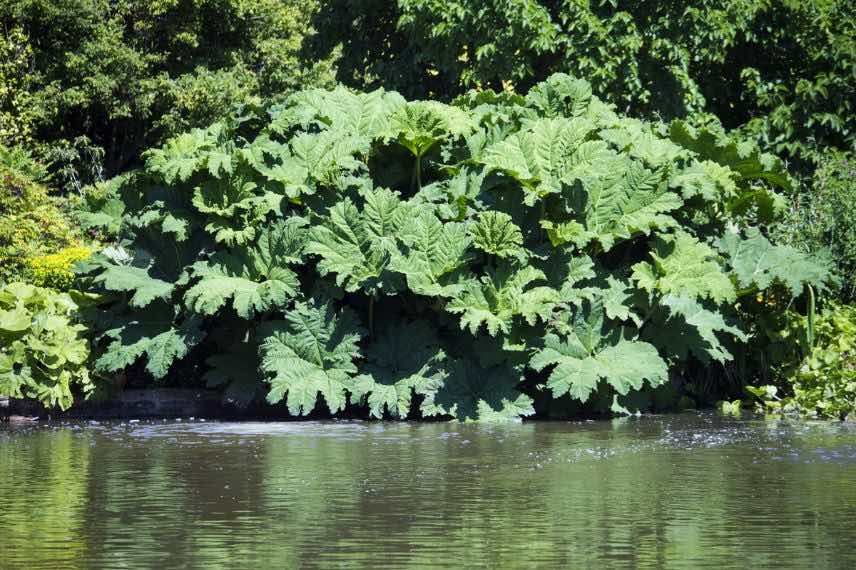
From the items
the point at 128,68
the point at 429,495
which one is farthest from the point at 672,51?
the point at 128,68

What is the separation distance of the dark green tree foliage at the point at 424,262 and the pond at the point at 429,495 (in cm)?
56

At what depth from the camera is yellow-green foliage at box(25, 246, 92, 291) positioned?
13188 millimetres

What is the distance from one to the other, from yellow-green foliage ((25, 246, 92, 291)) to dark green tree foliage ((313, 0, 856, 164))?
21.0 ft

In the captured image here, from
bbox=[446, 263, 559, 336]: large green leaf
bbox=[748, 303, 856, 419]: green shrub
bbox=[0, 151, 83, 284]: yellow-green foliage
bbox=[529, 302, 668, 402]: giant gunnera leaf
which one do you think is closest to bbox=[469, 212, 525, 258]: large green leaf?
bbox=[446, 263, 559, 336]: large green leaf

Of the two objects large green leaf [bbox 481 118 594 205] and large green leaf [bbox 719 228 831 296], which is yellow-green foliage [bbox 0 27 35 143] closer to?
large green leaf [bbox 481 118 594 205]

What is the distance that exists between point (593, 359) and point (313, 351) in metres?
2.14

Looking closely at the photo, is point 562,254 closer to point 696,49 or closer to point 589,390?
point 589,390

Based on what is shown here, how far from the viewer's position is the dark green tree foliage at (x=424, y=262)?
1095 cm

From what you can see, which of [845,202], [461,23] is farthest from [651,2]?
[845,202]

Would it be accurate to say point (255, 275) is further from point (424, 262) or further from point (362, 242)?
point (424, 262)

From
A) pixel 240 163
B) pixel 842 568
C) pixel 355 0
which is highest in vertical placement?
pixel 355 0

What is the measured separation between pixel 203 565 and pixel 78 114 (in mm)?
25076

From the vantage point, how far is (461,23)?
1852 centimetres

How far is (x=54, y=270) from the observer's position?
44.2 ft
